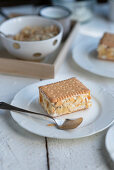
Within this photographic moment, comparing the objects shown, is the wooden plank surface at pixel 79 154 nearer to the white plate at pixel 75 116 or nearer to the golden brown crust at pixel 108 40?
the white plate at pixel 75 116

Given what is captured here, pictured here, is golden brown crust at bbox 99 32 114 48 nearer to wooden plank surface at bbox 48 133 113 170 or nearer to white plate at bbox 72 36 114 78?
white plate at bbox 72 36 114 78

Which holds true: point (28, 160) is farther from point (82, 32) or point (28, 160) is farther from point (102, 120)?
point (82, 32)

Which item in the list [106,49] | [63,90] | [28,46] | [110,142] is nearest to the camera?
[110,142]

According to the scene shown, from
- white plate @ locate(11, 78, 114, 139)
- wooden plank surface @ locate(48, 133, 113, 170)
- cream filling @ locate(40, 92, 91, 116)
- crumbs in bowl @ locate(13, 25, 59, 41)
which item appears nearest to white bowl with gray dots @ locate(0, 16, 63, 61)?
crumbs in bowl @ locate(13, 25, 59, 41)

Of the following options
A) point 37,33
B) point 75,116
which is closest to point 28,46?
point 37,33

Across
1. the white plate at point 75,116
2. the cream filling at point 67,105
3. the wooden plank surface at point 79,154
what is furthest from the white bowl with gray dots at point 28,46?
the wooden plank surface at point 79,154

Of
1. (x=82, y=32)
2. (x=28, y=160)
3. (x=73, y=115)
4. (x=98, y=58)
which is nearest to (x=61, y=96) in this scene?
(x=73, y=115)

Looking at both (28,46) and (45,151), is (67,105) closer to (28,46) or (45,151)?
(45,151)
